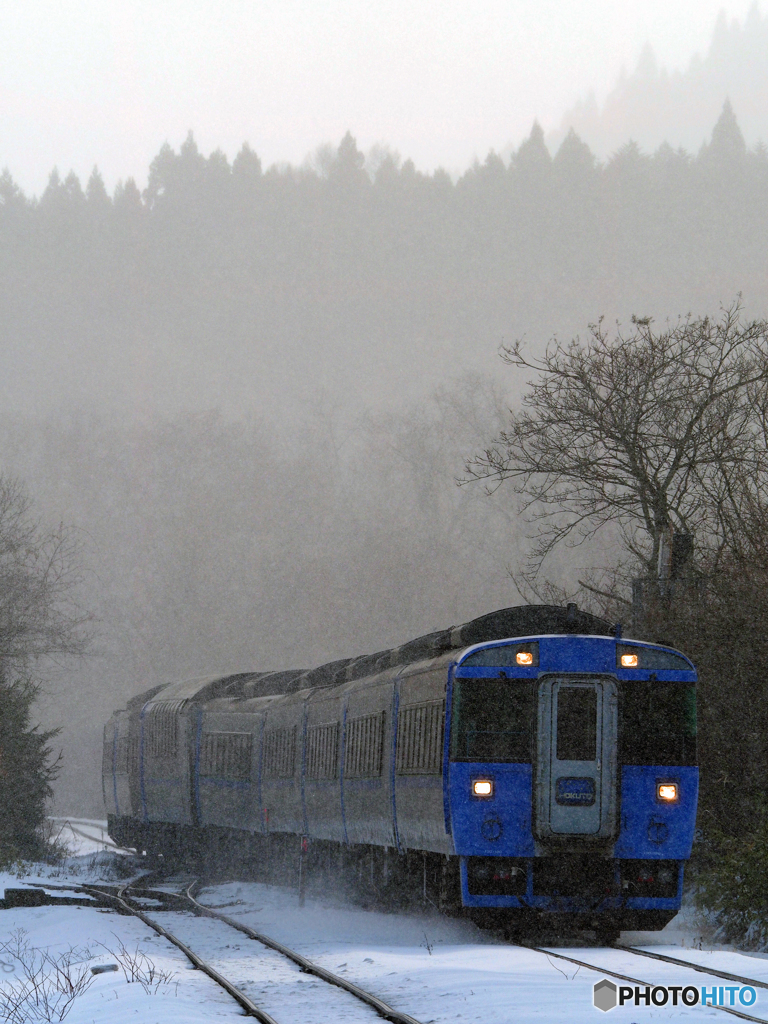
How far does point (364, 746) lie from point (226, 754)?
9336 millimetres

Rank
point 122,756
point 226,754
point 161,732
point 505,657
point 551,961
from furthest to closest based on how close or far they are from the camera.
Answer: point 122,756, point 161,732, point 226,754, point 505,657, point 551,961

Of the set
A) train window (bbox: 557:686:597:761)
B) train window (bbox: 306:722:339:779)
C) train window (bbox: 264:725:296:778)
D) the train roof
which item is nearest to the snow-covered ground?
train window (bbox: 557:686:597:761)

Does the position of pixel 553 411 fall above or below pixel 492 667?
above

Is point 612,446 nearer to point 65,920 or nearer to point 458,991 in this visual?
point 65,920

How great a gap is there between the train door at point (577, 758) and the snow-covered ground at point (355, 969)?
4.31ft

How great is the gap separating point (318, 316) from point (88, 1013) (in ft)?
547

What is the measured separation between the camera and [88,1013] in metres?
10.9

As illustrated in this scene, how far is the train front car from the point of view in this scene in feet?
48.5

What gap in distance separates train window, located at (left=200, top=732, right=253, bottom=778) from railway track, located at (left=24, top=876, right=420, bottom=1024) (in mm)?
2137

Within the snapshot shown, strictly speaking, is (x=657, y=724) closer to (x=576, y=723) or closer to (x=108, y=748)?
(x=576, y=723)

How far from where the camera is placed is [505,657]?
1519cm

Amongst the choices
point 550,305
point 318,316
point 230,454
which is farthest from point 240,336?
point 230,454

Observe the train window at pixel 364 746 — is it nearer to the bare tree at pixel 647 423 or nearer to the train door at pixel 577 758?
the train door at pixel 577 758

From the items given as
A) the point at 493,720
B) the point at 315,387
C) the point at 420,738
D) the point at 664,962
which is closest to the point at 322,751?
the point at 420,738
